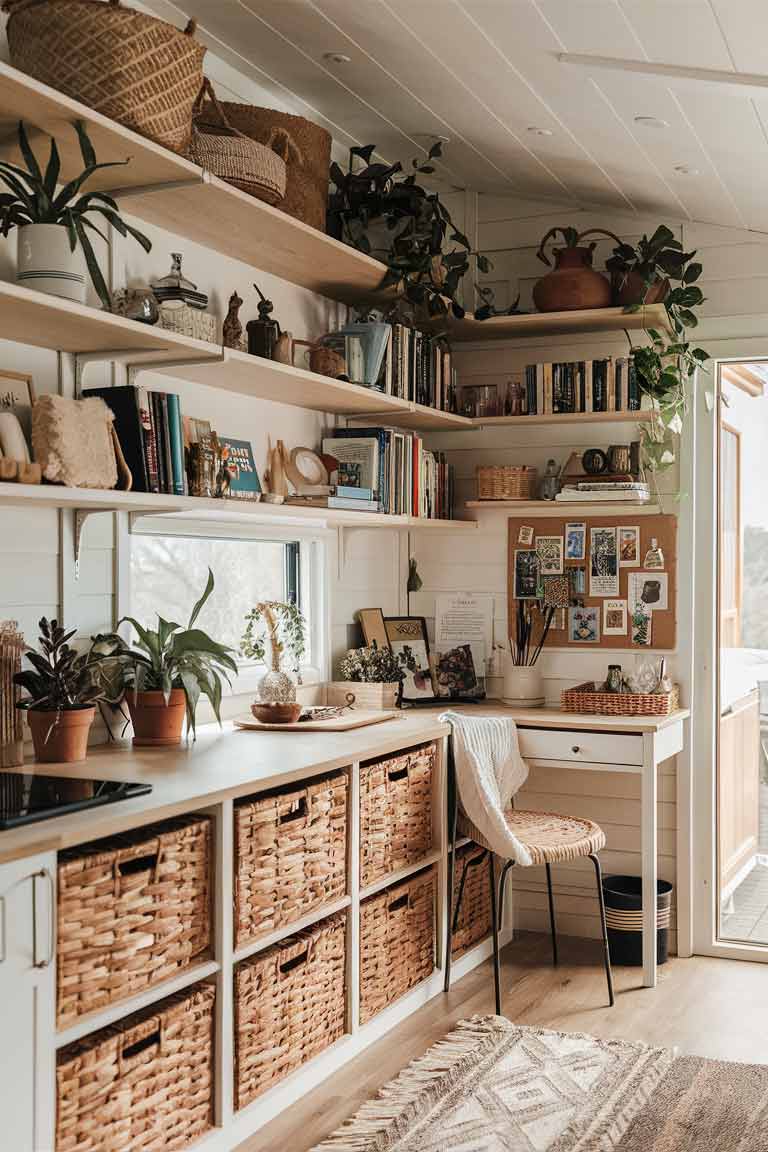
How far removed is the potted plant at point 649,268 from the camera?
161 inches

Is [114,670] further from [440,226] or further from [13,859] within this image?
[440,226]

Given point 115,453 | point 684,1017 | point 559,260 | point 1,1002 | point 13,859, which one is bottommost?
point 684,1017

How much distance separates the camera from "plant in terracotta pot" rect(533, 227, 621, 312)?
167 inches

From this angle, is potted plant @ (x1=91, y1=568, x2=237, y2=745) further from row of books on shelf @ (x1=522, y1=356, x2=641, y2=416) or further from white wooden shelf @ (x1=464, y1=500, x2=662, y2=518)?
row of books on shelf @ (x1=522, y1=356, x2=641, y2=416)

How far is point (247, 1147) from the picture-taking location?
2668mm

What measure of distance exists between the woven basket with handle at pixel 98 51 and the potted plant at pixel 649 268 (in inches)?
80.6

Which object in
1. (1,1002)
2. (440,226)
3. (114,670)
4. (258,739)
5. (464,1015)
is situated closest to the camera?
(1,1002)

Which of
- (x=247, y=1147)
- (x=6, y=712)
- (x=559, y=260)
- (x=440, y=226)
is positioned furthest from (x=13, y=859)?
(x=559, y=260)

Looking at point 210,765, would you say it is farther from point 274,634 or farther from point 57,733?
point 274,634

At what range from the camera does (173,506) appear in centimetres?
281

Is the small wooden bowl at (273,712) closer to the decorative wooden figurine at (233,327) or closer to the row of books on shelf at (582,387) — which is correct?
the decorative wooden figurine at (233,327)

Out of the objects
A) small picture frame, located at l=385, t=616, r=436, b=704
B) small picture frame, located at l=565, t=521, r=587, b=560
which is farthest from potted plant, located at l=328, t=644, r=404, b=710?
small picture frame, located at l=565, t=521, r=587, b=560

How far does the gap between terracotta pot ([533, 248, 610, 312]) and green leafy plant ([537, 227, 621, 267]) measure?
3 centimetres

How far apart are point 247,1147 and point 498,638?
89.2 inches
